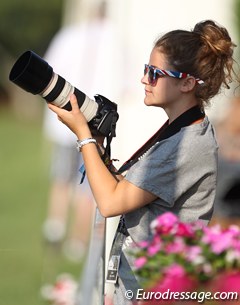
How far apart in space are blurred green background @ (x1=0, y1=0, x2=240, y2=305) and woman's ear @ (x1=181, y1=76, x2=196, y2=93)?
1.82 m

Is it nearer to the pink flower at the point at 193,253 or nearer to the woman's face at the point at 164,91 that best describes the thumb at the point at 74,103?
the woman's face at the point at 164,91

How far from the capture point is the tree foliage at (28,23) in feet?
103

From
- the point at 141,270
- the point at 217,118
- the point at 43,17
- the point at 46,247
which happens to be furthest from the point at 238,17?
the point at 43,17

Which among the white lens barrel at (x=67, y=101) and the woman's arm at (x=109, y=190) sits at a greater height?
the white lens barrel at (x=67, y=101)

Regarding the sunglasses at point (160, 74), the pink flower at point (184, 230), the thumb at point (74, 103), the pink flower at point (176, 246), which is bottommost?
the pink flower at point (176, 246)

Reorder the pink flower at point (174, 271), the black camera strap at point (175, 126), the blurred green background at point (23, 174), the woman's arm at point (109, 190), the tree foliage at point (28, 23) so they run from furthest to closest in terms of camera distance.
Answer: the tree foliage at point (28, 23) → the blurred green background at point (23, 174) → the black camera strap at point (175, 126) → the woman's arm at point (109, 190) → the pink flower at point (174, 271)

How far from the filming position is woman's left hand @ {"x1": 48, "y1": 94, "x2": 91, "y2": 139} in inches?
150

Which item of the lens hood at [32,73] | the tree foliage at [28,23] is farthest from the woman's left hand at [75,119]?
the tree foliage at [28,23]

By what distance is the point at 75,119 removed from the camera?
3814 millimetres

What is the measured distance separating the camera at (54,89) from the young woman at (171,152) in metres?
0.05

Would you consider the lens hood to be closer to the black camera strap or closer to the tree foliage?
the black camera strap

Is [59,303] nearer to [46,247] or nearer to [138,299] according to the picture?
[138,299]

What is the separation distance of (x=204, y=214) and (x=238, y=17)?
6.54 metres

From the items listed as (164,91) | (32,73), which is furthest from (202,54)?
(32,73)
